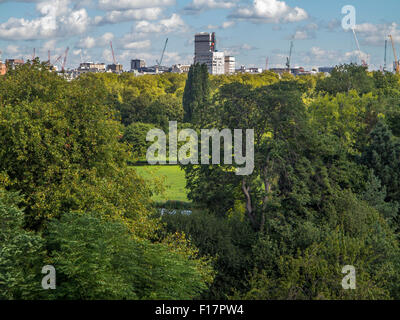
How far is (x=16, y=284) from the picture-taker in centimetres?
1584

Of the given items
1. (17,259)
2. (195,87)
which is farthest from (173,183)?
(17,259)

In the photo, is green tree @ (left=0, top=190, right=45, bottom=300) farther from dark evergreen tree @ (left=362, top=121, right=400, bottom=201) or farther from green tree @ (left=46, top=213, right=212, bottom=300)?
dark evergreen tree @ (left=362, top=121, right=400, bottom=201)

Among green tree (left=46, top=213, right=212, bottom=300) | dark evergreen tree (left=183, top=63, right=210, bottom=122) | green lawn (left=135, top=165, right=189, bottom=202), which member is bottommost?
green lawn (left=135, top=165, right=189, bottom=202)

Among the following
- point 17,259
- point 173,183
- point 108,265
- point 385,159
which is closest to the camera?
point 17,259

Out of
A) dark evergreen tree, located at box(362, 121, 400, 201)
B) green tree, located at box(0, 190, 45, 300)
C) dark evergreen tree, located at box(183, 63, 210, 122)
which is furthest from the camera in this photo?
dark evergreen tree, located at box(183, 63, 210, 122)

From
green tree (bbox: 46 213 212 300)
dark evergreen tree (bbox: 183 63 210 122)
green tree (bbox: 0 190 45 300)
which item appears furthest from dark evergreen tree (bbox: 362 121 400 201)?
dark evergreen tree (bbox: 183 63 210 122)

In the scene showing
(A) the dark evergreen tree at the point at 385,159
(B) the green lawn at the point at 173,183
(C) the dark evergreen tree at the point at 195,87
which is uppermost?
(C) the dark evergreen tree at the point at 195,87

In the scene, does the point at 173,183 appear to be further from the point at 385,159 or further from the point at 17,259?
the point at 17,259

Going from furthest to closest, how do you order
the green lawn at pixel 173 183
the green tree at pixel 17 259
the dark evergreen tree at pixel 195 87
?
the dark evergreen tree at pixel 195 87, the green lawn at pixel 173 183, the green tree at pixel 17 259

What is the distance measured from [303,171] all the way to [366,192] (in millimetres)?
4696

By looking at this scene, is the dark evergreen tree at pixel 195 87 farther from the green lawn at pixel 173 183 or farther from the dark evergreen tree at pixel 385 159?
the dark evergreen tree at pixel 385 159

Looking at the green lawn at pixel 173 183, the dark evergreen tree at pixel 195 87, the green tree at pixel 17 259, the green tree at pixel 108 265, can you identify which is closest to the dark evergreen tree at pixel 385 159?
the green lawn at pixel 173 183

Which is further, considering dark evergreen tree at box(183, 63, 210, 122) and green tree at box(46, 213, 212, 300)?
dark evergreen tree at box(183, 63, 210, 122)
